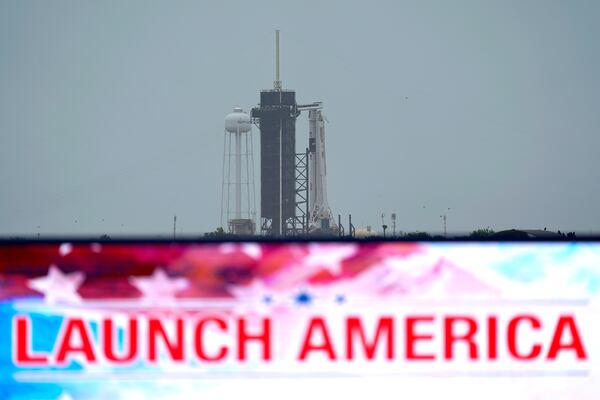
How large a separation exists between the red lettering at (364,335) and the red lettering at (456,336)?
21.3 inches

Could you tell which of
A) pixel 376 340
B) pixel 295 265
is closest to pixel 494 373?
pixel 376 340

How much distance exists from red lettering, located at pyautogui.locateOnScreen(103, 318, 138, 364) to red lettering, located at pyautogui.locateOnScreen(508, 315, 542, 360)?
3642mm

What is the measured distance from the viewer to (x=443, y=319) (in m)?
10.2

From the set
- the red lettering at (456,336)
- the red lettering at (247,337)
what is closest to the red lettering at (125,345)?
the red lettering at (247,337)

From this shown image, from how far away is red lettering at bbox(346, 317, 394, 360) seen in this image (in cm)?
1007

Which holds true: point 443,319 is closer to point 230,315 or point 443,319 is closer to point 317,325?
point 317,325

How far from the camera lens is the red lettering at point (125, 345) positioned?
10.0 metres

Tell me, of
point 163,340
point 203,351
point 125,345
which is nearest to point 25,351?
point 125,345

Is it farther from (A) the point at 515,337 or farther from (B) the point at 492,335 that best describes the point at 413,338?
(A) the point at 515,337

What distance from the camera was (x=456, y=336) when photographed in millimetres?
10164

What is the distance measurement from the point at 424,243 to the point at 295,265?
1.26 metres

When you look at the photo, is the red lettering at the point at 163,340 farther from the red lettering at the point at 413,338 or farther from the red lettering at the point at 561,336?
the red lettering at the point at 561,336

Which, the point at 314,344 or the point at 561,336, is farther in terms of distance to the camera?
the point at 561,336

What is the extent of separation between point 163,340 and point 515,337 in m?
3.42
